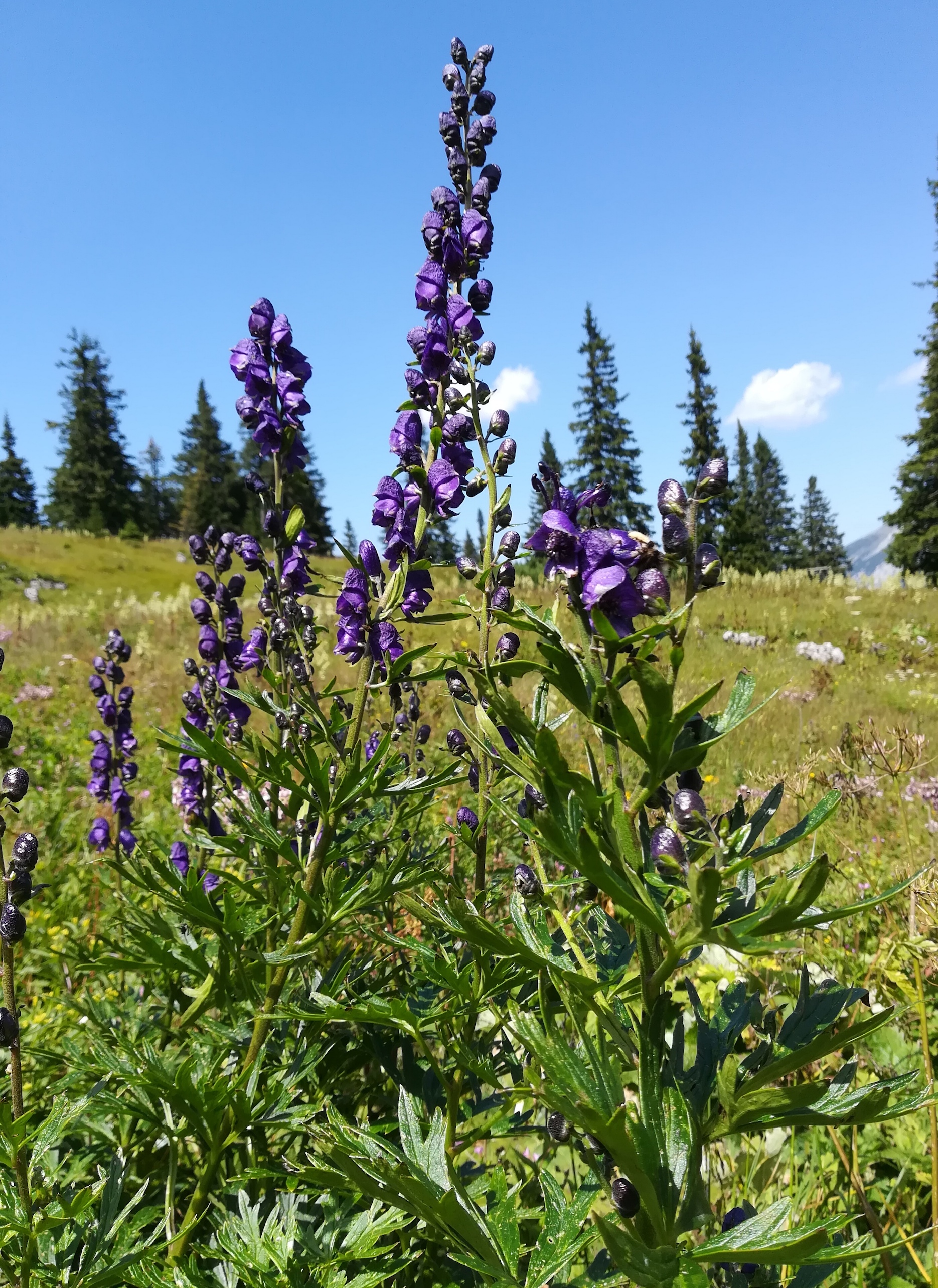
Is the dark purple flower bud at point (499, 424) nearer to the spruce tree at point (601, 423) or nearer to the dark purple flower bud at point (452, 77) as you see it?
the dark purple flower bud at point (452, 77)

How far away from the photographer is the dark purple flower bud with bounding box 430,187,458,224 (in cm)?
209

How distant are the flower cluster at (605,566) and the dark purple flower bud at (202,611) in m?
1.98

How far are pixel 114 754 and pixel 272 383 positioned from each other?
203 cm

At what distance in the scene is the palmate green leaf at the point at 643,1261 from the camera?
75cm

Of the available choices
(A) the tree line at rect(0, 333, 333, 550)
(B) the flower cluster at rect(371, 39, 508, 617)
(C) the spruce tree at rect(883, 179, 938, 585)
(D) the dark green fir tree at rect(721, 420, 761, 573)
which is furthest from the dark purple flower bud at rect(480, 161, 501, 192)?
(A) the tree line at rect(0, 333, 333, 550)

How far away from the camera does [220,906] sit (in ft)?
6.08

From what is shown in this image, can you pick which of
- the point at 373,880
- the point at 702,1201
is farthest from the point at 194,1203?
the point at 702,1201

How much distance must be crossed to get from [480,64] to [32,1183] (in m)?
3.29

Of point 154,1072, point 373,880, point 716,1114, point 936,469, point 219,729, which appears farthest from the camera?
point 936,469

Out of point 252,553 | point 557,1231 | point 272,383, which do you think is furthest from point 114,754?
point 557,1231

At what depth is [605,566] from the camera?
38.6 inches

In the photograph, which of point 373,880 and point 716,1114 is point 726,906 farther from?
point 373,880

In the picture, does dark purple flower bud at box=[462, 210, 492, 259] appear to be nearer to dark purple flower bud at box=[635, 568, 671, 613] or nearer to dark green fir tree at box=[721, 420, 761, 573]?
dark purple flower bud at box=[635, 568, 671, 613]

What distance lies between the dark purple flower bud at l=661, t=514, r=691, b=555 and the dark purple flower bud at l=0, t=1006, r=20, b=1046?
4.33 feet
